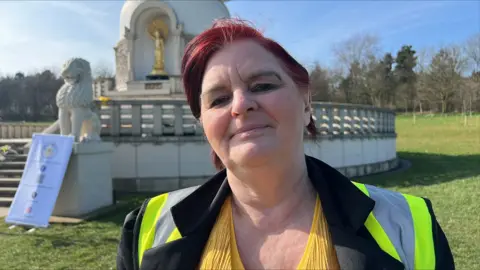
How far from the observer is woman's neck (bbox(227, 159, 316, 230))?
4.74ft

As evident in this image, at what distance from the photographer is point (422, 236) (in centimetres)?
140

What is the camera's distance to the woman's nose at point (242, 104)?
1.36m

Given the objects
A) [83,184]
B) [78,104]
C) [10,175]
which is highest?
[78,104]

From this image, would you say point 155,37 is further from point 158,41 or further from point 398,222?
point 398,222

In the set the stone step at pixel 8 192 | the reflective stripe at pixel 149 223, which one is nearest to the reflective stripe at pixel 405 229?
the reflective stripe at pixel 149 223

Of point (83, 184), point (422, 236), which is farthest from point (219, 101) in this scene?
point (83, 184)

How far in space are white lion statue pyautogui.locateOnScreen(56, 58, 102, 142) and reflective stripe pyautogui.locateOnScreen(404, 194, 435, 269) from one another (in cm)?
708

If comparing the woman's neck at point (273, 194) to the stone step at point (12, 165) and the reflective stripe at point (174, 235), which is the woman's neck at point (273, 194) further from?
the stone step at point (12, 165)

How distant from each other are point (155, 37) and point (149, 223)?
1849cm

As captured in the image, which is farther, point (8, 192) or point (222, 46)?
point (8, 192)

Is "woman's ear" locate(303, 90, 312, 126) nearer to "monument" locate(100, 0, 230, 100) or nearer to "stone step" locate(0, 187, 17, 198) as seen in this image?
"stone step" locate(0, 187, 17, 198)

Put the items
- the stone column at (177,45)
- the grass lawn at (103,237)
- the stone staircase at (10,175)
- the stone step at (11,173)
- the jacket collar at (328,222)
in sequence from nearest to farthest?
1. the jacket collar at (328,222)
2. the grass lawn at (103,237)
3. the stone staircase at (10,175)
4. the stone step at (11,173)
5. the stone column at (177,45)

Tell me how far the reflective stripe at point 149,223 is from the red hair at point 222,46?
0.55 m

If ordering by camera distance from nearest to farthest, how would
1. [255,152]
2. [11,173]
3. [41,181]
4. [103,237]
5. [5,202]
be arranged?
1. [255,152]
2. [103,237]
3. [41,181]
4. [5,202]
5. [11,173]
